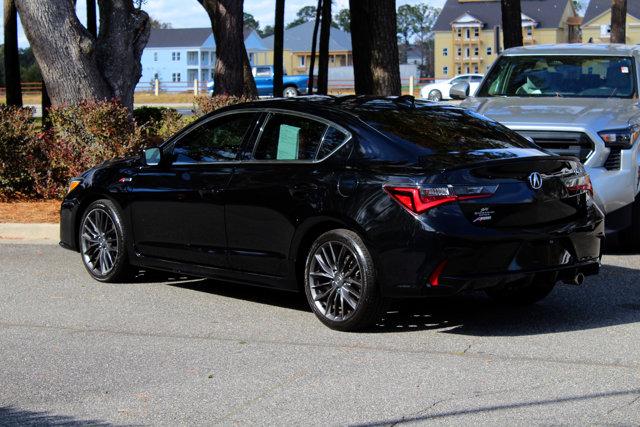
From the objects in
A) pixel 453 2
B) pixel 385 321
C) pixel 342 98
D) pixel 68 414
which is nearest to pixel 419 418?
pixel 68 414

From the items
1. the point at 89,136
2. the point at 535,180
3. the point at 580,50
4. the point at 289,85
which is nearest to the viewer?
the point at 535,180

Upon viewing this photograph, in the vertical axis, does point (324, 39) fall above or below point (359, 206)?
above

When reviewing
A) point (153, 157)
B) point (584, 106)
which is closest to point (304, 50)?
point (584, 106)

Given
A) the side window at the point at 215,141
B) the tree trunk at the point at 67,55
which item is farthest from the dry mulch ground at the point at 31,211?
the side window at the point at 215,141

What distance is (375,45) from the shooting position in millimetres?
17281

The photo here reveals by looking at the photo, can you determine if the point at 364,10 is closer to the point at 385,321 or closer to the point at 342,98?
the point at 342,98

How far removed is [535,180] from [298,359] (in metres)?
2.07

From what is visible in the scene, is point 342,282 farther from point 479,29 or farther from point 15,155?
point 479,29

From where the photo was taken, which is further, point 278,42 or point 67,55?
point 278,42

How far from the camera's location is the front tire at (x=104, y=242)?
9359 millimetres

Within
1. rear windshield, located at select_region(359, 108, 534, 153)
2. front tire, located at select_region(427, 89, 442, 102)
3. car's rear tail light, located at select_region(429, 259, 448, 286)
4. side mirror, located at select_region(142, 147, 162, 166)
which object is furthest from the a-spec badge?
side mirror, located at select_region(142, 147, 162, 166)

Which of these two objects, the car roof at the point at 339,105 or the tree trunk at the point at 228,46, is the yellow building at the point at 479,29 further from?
the car roof at the point at 339,105

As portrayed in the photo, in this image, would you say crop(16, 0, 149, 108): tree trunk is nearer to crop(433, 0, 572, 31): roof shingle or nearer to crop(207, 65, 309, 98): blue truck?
crop(207, 65, 309, 98): blue truck

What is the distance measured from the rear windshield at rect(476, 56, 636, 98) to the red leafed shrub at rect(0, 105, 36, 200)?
614 cm
